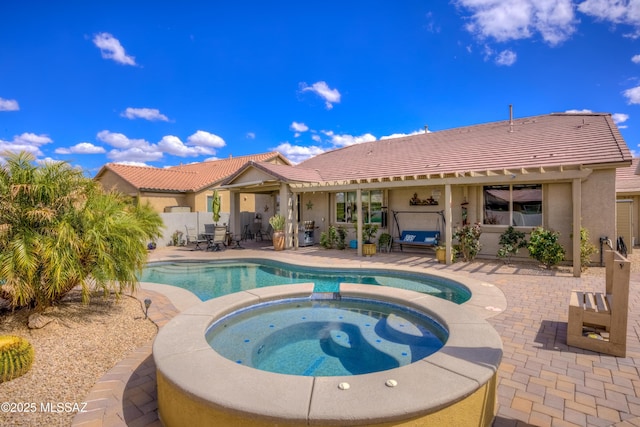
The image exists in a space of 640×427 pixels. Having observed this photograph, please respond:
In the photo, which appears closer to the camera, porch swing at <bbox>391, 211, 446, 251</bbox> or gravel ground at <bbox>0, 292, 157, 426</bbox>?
gravel ground at <bbox>0, 292, 157, 426</bbox>

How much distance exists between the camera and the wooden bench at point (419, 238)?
39.2ft

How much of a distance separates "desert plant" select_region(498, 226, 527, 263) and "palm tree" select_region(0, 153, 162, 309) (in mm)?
10559

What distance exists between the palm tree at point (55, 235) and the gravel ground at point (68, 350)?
0.44m

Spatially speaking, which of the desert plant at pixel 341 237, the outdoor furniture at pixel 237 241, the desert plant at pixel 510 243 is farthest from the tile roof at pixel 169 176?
the desert plant at pixel 510 243

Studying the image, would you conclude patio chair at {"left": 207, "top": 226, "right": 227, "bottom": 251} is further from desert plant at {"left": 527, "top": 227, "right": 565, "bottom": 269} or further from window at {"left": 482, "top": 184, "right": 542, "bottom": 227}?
desert plant at {"left": 527, "top": 227, "right": 565, "bottom": 269}

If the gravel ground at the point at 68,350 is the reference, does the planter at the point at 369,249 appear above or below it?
above

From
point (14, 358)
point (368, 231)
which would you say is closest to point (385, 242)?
point (368, 231)

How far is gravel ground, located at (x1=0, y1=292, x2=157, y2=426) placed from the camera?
3.13m

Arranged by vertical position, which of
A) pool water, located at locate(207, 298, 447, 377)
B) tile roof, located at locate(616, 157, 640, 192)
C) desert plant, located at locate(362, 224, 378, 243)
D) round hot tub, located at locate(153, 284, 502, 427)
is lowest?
pool water, located at locate(207, 298, 447, 377)

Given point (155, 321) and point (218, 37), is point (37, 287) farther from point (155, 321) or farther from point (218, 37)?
point (218, 37)

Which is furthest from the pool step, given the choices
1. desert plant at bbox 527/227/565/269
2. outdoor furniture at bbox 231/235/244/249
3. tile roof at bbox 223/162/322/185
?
outdoor furniture at bbox 231/235/244/249

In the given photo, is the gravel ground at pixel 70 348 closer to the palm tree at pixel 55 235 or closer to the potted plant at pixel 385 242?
the palm tree at pixel 55 235

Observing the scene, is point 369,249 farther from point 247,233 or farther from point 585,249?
point 247,233

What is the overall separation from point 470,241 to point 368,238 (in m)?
4.00
